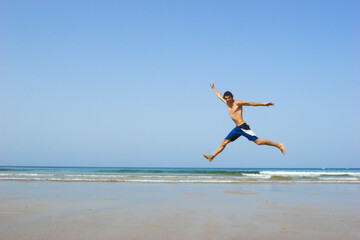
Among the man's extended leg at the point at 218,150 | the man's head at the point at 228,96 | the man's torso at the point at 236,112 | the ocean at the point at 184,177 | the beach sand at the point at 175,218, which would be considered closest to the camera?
the beach sand at the point at 175,218

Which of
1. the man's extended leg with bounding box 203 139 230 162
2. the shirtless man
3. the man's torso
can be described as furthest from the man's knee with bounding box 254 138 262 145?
the man's extended leg with bounding box 203 139 230 162

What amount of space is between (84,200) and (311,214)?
312 inches

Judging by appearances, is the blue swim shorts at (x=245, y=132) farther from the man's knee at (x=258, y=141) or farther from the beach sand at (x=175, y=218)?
the beach sand at (x=175, y=218)

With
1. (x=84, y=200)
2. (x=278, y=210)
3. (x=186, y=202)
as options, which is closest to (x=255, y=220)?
(x=278, y=210)

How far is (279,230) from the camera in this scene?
27.4 ft

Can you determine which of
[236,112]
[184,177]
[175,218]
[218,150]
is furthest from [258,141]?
[184,177]

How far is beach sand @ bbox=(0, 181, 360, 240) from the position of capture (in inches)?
311

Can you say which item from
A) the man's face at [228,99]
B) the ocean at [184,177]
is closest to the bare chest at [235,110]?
the man's face at [228,99]

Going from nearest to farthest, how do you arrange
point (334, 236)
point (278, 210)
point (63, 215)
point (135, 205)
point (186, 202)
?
point (334, 236), point (63, 215), point (278, 210), point (135, 205), point (186, 202)

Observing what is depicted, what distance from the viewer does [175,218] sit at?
31.5ft

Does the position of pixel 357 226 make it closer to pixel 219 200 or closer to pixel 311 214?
pixel 311 214

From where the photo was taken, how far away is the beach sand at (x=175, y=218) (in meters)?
7.91

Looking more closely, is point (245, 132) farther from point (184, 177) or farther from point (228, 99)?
point (184, 177)

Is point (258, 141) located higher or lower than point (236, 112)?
lower
